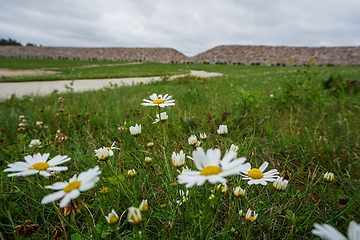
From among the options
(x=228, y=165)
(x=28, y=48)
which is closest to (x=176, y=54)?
(x=28, y=48)

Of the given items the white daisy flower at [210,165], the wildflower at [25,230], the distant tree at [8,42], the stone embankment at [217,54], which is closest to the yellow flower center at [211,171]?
the white daisy flower at [210,165]

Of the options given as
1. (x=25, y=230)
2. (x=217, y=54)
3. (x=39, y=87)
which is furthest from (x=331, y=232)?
(x=217, y=54)

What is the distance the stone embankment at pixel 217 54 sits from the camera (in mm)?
28484

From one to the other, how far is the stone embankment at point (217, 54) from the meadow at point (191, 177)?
88.5ft

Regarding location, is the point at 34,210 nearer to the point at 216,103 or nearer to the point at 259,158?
the point at 259,158

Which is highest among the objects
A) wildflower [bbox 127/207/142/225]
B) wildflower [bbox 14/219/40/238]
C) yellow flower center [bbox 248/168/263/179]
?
wildflower [bbox 127/207/142/225]

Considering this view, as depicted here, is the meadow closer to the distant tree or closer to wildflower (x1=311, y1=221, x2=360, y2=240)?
wildflower (x1=311, y1=221, x2=360, y2=240)

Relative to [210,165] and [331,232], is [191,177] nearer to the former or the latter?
[210,165]

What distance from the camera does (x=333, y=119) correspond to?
1971mm

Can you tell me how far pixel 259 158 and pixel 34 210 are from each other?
1.24 meters

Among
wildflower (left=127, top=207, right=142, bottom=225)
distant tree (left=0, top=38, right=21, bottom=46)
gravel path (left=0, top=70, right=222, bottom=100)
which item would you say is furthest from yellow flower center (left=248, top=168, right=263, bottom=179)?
distant tree (left=0, top=38, right=21, bottom=46)

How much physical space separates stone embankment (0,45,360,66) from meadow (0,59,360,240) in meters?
27.0

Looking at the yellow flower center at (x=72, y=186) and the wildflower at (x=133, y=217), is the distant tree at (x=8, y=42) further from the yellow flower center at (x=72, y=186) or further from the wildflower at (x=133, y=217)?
the wildflower at (x=133, y=217)

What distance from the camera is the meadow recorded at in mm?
624
